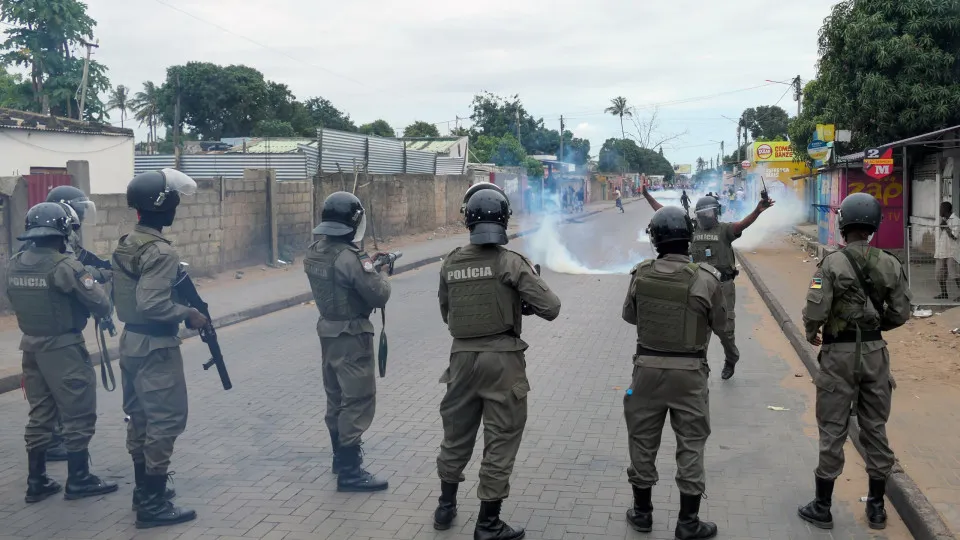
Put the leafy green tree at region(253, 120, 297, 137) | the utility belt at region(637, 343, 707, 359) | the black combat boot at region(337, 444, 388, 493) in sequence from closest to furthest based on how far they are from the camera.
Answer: the utility belt at region(637, 343, 707, 359) → the black combat boot at region(337, 444, 388, 493) → the leafy green tree at region(253, 120, 297, 137)

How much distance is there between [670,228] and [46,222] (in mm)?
3736

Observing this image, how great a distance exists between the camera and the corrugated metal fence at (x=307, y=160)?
2086 centimetres

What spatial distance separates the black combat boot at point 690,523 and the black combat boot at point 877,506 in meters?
0.96

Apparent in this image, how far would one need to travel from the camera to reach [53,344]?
198 inches

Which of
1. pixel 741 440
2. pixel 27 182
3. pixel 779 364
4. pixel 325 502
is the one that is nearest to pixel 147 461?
pixel 325 502

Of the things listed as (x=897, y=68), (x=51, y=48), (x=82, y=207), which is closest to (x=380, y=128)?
(x=51, y=48)

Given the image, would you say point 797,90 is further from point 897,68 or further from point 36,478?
point 36,478

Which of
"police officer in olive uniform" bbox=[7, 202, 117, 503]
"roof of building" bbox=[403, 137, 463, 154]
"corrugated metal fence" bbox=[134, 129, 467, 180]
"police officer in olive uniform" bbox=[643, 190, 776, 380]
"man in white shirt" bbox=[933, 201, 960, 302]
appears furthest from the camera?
"roof of building" bbox=[403, 137, 463, 154]

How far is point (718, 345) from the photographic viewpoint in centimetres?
1005

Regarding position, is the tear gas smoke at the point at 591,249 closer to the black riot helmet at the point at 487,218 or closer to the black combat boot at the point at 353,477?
the black combat boot at the point at 353,477

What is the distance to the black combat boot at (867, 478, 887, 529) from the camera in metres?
4.54

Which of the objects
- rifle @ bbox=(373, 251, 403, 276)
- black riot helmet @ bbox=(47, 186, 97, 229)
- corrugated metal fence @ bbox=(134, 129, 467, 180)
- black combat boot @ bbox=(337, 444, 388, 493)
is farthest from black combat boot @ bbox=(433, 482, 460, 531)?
corrugated metal fence @ bbox=(134, 129, 467, 180)

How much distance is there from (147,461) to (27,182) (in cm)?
870

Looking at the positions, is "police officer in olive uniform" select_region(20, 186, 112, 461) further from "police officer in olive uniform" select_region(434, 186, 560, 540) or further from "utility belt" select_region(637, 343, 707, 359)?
"utility belt" select_region(637, 343, 707, 359)
